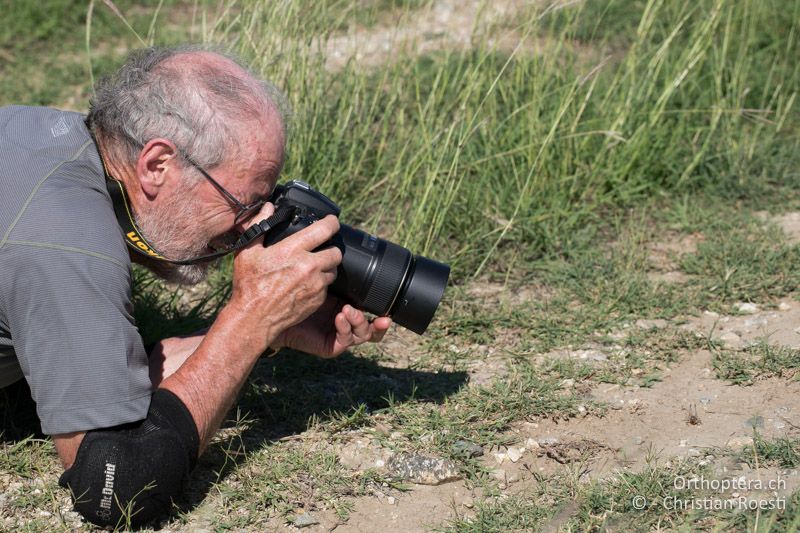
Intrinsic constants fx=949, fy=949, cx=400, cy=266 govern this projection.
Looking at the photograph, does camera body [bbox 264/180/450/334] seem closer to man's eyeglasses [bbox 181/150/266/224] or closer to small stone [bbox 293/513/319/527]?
man's eyeglasses [bbox 181/150/266/224]

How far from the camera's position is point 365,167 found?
13.7 ft

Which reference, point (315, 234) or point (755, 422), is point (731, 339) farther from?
point (315, 234)

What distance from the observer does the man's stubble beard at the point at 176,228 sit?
244 cm

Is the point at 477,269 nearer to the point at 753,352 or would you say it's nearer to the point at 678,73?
the point at 753,352

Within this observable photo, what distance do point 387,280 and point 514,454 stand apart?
636 millimetres

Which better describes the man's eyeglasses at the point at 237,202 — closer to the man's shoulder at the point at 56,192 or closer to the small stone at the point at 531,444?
the man's shoulder at the point at 56,192

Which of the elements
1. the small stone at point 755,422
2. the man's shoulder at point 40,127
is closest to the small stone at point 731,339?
the small stone at point 755,422

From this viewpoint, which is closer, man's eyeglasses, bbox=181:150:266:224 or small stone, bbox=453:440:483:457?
man's eyeglasses, bbox=181:150:266:224

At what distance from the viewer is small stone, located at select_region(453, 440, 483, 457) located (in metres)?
2.70

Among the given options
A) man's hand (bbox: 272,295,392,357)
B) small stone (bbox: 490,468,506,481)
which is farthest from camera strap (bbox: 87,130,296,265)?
small stone (bbox: 490,468,506,481)

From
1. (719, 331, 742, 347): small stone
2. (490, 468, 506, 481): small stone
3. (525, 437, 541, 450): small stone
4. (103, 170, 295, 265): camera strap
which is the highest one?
(103, 170, 295, 265): camera strap

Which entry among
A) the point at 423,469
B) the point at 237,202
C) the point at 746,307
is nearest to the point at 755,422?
the point at 746,307

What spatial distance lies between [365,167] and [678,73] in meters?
1.50

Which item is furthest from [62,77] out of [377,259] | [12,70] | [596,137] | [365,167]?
[377,259]
